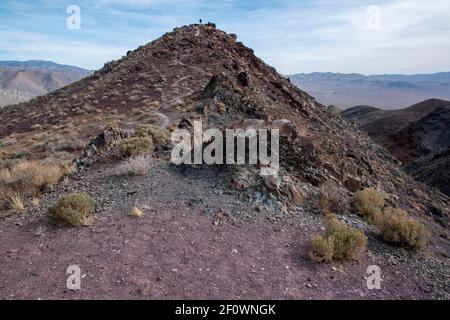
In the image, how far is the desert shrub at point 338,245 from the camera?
6688mm

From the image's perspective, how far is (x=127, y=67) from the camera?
1391 inches

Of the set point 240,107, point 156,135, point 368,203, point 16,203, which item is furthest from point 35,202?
point 240,107

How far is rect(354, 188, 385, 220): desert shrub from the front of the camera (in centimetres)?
916

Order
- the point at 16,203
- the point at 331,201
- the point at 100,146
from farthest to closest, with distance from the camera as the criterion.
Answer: the point at 100,146 → the point at 331,201 → the point at 16,203

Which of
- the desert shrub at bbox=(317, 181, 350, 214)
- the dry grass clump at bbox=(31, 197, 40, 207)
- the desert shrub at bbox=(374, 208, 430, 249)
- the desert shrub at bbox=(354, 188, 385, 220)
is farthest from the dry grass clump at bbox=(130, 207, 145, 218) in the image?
the desert shrub at bbox=(354, 188, 385, 220)

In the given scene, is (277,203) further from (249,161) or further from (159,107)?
(159,107)

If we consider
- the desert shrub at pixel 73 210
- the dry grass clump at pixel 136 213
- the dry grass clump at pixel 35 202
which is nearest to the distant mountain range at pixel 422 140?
the dry grass clump at pixel 136 213

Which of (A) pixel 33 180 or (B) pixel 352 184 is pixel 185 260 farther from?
(B) pixel 352 184

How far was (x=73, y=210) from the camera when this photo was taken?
741 cm

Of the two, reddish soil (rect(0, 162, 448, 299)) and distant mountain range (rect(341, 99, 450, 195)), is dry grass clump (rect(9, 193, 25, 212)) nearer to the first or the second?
reddish soil (rect(0, 162, 448, 299))

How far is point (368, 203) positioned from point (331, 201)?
99cm

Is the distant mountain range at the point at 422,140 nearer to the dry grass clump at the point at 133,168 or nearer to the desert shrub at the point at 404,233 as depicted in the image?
the desert shrub at the point at 404,233

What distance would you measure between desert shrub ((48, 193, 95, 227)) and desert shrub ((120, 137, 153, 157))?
10.7 feet
